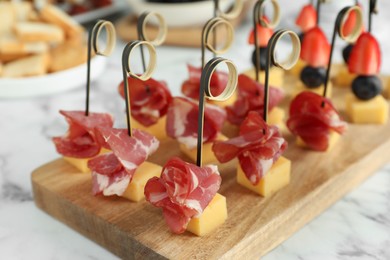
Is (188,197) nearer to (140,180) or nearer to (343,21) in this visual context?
(140,180)

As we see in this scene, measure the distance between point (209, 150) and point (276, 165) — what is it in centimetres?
17

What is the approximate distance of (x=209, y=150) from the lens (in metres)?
1.25

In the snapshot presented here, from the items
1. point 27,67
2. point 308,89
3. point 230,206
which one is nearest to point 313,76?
point 308,89

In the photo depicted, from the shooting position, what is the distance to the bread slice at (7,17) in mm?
1888

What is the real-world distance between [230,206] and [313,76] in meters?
0.51

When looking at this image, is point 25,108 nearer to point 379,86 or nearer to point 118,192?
point 118,192

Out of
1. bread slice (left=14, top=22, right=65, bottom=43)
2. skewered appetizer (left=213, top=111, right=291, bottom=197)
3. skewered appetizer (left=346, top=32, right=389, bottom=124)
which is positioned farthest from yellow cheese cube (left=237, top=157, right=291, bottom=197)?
bread slice (left=14, top=22, right=65, bottom=43)

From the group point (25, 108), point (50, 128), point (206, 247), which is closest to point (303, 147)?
point (206, 247)

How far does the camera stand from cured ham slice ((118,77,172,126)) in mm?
1309

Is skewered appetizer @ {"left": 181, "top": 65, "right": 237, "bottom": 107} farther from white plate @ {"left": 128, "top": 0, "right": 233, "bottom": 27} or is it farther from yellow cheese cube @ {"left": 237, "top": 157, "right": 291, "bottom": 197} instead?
white plate @ {"left": 128, "top": 0, "right": 233, "bottom": 27}

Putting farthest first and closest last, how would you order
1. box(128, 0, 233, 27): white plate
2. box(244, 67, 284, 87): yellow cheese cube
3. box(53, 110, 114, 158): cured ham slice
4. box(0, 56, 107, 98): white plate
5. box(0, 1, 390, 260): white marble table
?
1. box(128, 0, 233, 27): white plate
2. box(0, 56, 107, 98): white plate
3. box(244, 67, 284, 87): yellow cheese cube
4. box(53, 110, 114, 158): cured ham slice
5. box(0, 1, 390, 260): white marble table

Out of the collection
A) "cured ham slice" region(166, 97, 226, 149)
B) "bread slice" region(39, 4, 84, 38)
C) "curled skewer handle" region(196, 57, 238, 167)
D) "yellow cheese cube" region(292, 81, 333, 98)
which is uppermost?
"bread slice" region(39, 4, 84, 38)

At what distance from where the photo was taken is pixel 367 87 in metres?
1.38

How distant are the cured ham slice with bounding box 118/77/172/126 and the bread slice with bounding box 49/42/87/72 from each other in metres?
0.50
